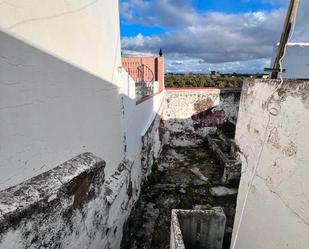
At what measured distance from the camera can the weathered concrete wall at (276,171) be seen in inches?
72.7

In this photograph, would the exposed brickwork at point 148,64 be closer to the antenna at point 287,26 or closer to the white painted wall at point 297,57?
the white painted wall at point 297,57

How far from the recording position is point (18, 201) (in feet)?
3.56


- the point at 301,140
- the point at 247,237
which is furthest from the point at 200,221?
the point at 301,140

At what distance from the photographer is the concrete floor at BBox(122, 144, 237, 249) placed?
456 centimetres

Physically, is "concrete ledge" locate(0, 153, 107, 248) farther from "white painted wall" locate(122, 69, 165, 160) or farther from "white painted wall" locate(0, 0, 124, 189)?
"white painted wall" locate(122, 69, 165, 160)

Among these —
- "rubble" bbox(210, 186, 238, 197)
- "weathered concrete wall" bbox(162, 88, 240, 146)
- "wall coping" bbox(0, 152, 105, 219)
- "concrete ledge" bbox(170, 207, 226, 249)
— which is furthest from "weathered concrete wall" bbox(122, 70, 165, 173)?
"weathered concrete wall" bbox(162, 88, 240, 146)

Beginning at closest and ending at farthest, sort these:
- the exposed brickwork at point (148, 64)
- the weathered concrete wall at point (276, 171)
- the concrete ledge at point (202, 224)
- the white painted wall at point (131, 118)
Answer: the weathered concrete wall at point (276, 171)
the concrete ledge at point (202, 224)
the white painted wall at point (131, 118)
the exposed brickwork at point (148, 64)

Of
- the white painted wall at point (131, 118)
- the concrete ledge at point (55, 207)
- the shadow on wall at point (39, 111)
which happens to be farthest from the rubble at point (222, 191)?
the concrete ledge at point (55, 207)

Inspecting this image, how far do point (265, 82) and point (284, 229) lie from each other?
1599mm

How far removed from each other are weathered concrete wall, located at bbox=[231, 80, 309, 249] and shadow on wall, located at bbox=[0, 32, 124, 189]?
2.15 metres

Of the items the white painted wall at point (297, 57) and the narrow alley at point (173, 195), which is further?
the white painted wall at point (297, 57)

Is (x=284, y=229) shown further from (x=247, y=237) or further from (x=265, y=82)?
(x=265, y=82)

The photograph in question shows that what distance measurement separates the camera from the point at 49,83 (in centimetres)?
193

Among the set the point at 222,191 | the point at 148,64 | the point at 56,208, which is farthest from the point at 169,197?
the point at 148,64
